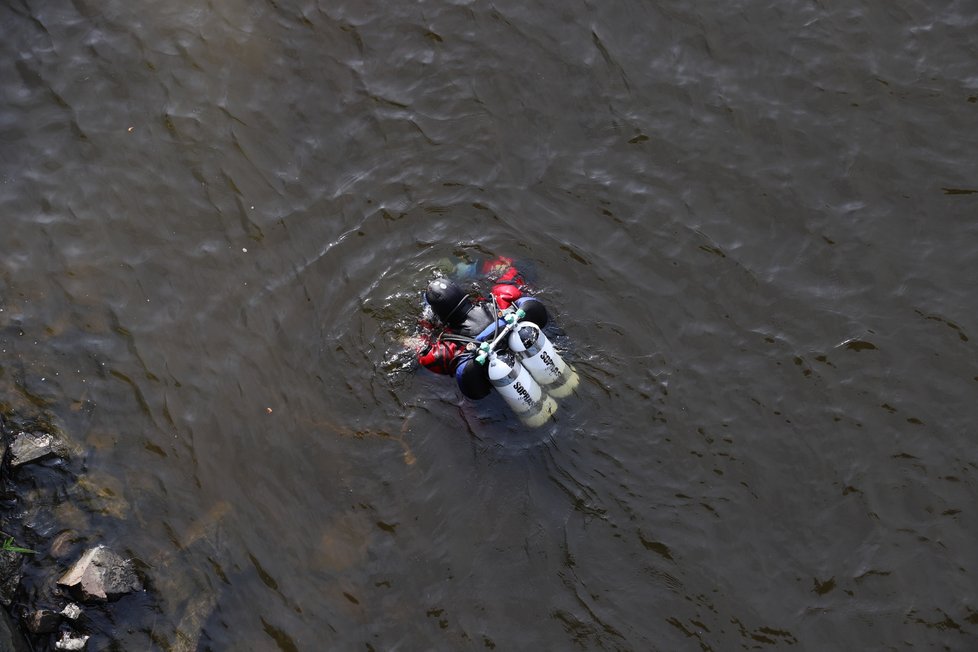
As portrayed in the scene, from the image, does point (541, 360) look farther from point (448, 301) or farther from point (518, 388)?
point (448, 301)

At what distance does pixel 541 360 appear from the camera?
820cm

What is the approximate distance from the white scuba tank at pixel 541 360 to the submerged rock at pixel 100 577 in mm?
4294

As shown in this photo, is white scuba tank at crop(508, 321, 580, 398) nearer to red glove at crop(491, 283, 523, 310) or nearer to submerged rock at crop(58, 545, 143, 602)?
red glove at crop(491, 283, 523, 310)

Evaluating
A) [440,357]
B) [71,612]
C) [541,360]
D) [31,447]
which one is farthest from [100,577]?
[541,360]

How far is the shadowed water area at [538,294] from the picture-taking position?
8047 mm

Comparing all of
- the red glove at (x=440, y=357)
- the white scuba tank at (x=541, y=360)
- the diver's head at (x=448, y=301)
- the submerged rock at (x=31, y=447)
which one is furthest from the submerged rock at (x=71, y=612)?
the white scuba tank at (x=541, y=360)

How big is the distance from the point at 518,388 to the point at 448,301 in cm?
108

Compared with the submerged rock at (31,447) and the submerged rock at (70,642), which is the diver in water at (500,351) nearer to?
the submerged rock at (31,447)

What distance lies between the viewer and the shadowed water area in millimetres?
8047

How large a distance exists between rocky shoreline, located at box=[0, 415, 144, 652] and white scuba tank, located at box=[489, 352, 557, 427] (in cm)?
402

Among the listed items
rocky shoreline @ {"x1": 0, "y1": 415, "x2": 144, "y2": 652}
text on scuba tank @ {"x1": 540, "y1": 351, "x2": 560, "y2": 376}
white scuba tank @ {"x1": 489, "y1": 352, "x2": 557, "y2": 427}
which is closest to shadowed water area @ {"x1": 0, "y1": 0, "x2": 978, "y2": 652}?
rocky shoreline @ {"x1": 0, "y1": 415, "x2": 144, "y2": 652}

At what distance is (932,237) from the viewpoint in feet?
30.3

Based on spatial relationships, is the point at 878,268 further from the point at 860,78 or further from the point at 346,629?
the point at 346,629

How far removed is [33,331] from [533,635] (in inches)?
258
